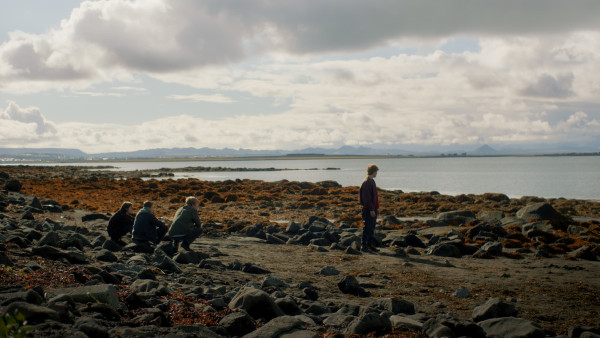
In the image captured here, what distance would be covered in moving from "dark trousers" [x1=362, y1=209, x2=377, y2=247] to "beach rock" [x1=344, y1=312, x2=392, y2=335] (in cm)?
849

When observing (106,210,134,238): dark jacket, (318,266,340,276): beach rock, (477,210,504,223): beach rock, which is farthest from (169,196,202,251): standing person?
(477,210,504,223): beach rock

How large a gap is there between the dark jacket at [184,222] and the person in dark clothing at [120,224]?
1.84 meters

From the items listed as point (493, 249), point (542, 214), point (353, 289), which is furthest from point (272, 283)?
point (542, 214)

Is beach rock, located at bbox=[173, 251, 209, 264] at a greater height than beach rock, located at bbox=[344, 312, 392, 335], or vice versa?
beach rock, located at bbox=[344, 312, 392, 335]

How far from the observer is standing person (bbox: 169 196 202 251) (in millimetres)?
14000

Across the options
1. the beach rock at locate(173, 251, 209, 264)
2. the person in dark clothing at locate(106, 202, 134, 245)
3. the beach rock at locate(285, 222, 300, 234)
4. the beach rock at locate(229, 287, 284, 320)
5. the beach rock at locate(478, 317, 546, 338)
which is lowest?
the beach rock at locate(285, 222, 300, 234)

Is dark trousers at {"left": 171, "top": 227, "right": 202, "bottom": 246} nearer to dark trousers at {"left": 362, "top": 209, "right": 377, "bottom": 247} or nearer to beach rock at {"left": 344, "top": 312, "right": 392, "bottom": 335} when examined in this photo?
dark trousers at {"left": 362, "top": 209, "right": 377, "bottom": 247}

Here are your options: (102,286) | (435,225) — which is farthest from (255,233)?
(102,286)

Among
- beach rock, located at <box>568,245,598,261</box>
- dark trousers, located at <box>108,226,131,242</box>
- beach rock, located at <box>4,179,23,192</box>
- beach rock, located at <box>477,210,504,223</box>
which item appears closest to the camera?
dark trousers, located at <box>108,226,131,242</box>

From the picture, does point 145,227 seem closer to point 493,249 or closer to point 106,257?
point 106,257

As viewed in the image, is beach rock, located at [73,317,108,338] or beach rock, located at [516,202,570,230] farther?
beach rock, located at [516,202,570,230]

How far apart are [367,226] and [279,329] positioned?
32.7ft

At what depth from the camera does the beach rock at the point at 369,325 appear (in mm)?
7234

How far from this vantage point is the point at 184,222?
46.0ft
